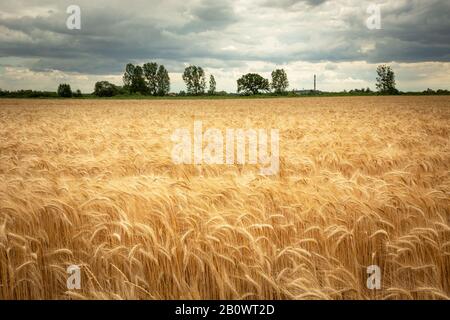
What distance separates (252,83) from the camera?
112562mm

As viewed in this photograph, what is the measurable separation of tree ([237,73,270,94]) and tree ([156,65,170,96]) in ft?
83.3

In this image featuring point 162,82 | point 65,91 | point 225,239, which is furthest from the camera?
point 162,82

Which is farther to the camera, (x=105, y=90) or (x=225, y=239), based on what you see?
(x=105, y=90)

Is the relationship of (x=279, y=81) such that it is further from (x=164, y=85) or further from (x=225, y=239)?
(x=225, y=239)

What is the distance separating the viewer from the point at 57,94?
90812mm

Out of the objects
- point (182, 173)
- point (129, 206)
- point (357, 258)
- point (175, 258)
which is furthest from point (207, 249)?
point (182, 173)

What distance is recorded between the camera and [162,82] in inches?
4060

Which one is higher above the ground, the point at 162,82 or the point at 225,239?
the point at 162,82

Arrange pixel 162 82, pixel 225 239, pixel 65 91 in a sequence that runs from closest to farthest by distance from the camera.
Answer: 1. pixel 225 239
2. pixel 65 91
3. pixel 162 82

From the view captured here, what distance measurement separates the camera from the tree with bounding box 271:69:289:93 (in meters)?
122

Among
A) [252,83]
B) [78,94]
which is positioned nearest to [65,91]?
[78,94]

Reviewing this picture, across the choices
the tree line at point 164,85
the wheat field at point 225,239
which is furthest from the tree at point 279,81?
the wheat field at point 225,239

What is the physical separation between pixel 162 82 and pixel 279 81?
151ft
